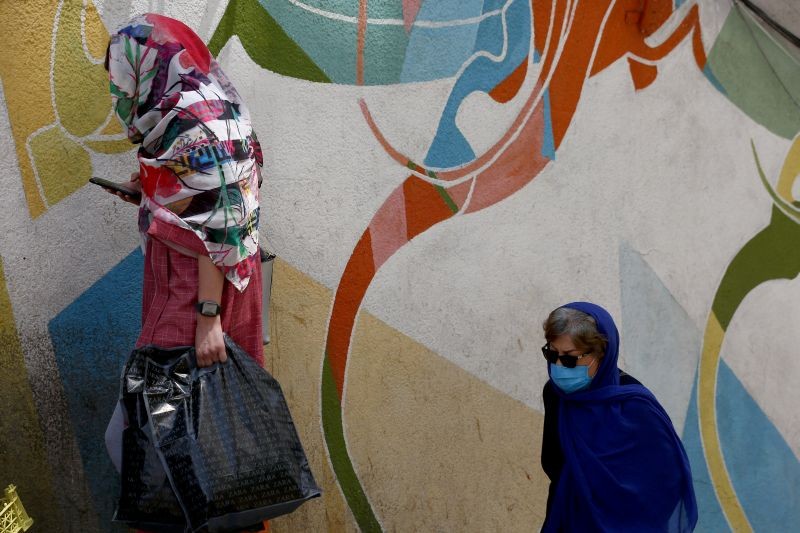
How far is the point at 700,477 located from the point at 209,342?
3.42 meters

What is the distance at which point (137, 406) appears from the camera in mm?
2670

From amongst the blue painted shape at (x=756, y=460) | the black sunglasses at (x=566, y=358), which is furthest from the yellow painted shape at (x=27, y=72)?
the blue painted shape at (x=756, y=460)

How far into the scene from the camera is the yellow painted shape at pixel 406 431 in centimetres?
379

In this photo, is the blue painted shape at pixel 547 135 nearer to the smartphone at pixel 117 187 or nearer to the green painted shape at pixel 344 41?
the green painted shape at pixel 344 41

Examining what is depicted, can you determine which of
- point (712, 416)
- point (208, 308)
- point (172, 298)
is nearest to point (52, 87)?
point (172, 298)

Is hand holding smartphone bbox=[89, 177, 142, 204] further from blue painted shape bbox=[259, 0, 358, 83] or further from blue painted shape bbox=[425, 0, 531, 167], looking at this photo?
blue painted shape bbox=[425, 0, 531, 167]

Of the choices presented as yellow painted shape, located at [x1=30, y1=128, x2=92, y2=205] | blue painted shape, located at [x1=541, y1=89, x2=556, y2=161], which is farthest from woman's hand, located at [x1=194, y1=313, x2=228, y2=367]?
blue painted shape, located at [x1=541, y1=89, x2=556, y2=161]

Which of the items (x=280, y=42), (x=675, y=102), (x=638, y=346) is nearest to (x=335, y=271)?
(x=280, y=42)

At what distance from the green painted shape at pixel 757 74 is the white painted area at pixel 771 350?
75cm

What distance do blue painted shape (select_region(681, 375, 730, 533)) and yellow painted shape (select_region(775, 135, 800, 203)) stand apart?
1321 mm

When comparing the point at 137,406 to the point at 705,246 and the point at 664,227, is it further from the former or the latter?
the point at 705,246

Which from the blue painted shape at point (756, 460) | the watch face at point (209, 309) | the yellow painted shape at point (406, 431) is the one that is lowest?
the blue painted shape at point (756, 460)

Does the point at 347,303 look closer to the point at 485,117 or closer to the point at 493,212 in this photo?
the point at 493,212

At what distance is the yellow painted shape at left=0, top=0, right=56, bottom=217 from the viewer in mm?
3133
